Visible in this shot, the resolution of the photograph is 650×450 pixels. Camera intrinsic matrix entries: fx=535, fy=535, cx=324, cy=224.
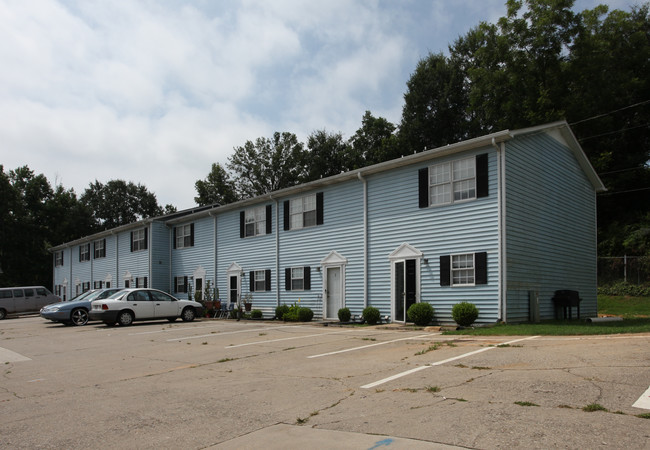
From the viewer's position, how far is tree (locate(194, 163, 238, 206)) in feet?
187

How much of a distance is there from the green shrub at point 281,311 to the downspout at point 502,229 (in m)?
9.68

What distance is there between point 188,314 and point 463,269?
12.0 meters

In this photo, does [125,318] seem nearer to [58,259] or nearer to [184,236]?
[184,236]

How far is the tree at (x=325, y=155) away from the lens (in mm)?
49597

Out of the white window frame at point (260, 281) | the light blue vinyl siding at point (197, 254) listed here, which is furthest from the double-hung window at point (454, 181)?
the light blue vinyl siding at point (197, 254)

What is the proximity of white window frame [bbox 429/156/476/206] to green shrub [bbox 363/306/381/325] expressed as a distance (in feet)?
13.8

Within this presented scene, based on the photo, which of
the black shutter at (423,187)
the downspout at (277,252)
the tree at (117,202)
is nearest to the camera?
the black shutter at (423,187)

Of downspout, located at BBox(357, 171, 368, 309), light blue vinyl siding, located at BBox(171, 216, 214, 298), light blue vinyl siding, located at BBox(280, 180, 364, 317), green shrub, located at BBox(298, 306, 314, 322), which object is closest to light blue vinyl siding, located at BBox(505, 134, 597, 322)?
downspout, located at BBox(357, 171, 368, 309)

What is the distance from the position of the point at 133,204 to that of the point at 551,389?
232 ft

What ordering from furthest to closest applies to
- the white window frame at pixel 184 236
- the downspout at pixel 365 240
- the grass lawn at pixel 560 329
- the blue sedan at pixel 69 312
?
the white window frame at pixel 184 236 → the blue sedan at pixel 69 312 → the downspout at pixel 365 240 → the grass lawn at pixel 560 329

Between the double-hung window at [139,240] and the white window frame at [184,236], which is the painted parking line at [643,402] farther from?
the double-hung window at [139,240]

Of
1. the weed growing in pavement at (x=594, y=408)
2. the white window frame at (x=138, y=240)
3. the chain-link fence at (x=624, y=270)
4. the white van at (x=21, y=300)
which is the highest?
the white window frame at (x=138, y=240)

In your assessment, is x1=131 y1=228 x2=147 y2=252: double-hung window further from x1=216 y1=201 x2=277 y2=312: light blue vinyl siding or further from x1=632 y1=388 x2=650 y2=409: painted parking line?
x1=632 y1=388 x2=650 y2=409: painted parking line

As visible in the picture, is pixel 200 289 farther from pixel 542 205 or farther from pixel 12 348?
pixel 542 205
